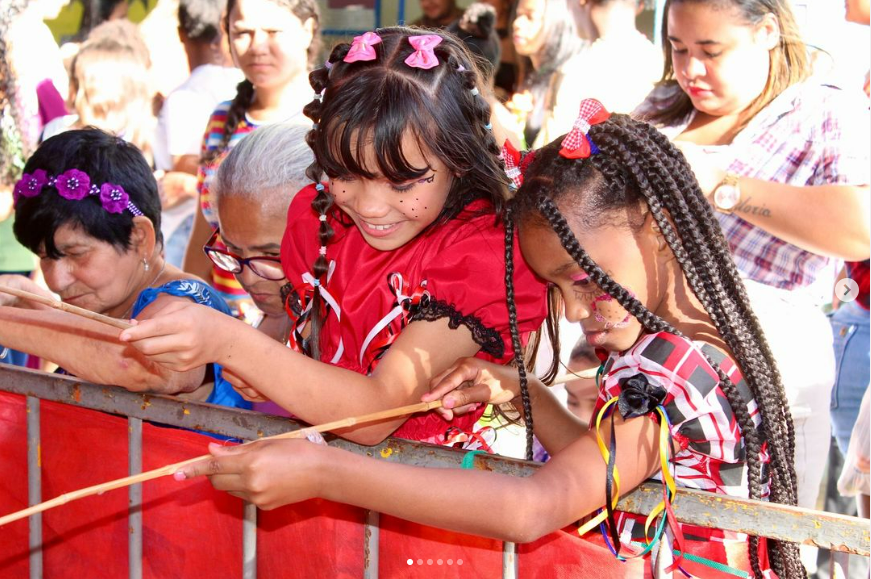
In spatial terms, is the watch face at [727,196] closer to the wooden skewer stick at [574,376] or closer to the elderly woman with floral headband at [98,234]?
the wooden skewer stick at [574,376]

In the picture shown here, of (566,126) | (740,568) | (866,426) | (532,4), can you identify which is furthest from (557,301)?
(532,4)

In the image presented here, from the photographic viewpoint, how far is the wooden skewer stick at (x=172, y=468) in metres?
1.37

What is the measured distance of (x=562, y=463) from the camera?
1.50 metres

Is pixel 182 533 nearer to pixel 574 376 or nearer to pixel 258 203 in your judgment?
pixel 258 203

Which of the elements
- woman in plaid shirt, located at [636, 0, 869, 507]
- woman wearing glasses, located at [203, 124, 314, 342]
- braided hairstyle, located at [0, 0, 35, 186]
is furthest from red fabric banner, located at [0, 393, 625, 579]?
braided hairstyle, located at [0, 0, 35, 186]

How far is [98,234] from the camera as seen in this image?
2.42m

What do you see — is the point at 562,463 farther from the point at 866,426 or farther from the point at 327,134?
the point at 866,426

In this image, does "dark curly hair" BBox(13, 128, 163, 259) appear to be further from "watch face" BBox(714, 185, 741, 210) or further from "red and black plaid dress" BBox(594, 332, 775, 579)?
"watch face" BBox(714, 185, 741, 210)

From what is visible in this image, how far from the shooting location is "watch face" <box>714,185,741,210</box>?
265cm

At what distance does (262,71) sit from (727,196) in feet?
6.46

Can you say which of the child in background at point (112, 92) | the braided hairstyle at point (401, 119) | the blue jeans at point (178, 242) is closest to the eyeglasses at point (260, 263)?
the braided hairstyle at point (401, 119)

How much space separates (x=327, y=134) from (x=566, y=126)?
2170 millimetres

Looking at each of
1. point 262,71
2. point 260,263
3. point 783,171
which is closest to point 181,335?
point 260,263

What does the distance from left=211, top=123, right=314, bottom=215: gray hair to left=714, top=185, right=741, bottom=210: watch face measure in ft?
3.67
